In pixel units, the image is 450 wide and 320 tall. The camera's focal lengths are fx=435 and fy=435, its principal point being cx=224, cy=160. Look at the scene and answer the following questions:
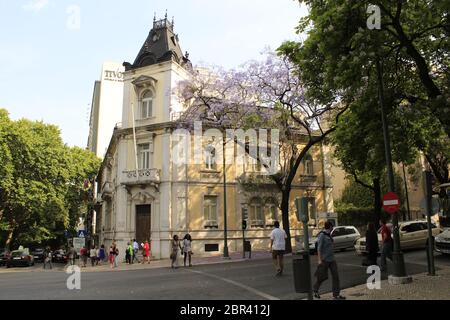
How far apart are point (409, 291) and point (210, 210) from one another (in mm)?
22013

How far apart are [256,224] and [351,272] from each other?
59.6ft

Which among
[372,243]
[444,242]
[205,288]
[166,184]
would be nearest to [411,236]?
[444,242]

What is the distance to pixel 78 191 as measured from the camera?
44.7m

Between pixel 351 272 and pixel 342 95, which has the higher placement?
pixel 342 95

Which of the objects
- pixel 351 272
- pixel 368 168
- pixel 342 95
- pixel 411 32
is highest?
pixel 411 32

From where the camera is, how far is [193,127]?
97.7ft

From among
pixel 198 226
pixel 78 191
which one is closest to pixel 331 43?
pixel 198 226

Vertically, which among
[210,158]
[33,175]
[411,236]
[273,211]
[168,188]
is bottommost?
[411,236]

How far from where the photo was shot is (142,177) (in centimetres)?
3059

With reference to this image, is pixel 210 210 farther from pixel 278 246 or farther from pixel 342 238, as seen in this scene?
pixel 278 246
